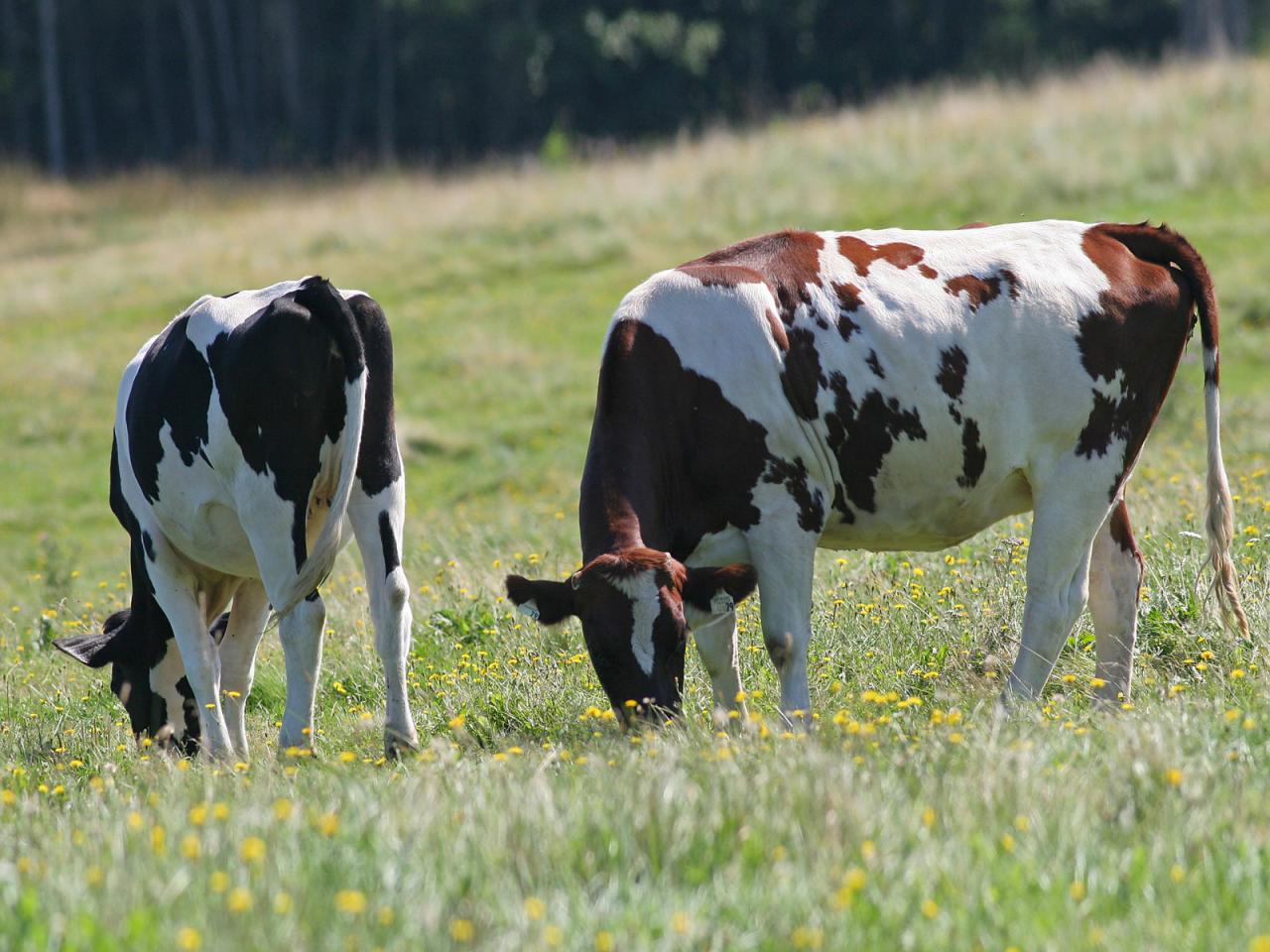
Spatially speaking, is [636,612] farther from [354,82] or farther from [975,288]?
[354,82]

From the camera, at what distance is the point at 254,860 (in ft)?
12.2

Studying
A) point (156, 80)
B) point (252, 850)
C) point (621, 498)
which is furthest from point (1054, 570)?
point (156, 80)

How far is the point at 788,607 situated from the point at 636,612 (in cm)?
88

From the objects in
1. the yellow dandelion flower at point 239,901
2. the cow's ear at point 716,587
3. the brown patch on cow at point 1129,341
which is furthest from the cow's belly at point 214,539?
the brown patch on cow at point 1129,341

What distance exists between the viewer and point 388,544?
6.36 m

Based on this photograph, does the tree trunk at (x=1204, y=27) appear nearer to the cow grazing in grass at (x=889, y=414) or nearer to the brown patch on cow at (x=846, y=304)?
the cow grazing in grass at (x=889, y=414)

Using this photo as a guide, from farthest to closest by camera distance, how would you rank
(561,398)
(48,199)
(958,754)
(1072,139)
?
(48,199)
(1072,139)
(561,398)
(958,754)

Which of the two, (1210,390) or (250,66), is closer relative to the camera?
(1210,390)

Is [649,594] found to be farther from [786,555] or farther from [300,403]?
[300,403]

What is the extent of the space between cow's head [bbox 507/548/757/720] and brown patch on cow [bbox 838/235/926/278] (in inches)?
63.2

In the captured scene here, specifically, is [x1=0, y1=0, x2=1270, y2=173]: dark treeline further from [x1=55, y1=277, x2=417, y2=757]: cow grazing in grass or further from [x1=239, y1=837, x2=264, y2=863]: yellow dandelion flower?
[x1=239, y1=837, x2=264, y2=863]: yellow dandelion flower

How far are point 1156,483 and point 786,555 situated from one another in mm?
4721

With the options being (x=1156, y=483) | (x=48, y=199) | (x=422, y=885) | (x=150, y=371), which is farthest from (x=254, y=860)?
(x=48, y=199)

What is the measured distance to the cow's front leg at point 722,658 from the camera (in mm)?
5969
